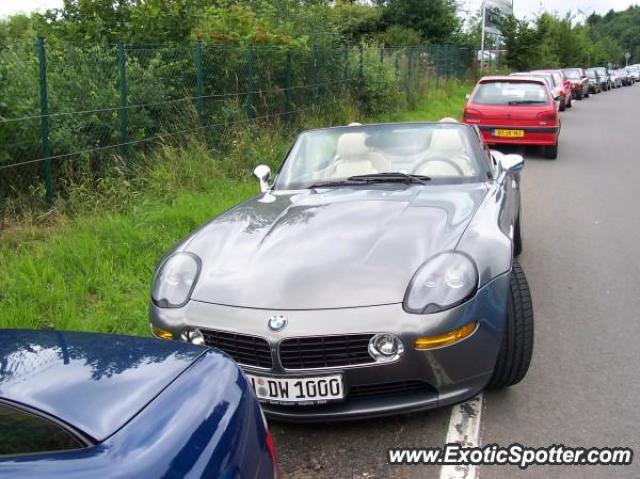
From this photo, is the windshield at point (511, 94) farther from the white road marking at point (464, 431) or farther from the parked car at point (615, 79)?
the parked car at point (615, 79)

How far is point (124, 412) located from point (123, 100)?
6.53 meters

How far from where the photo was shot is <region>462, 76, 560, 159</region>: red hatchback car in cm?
1214

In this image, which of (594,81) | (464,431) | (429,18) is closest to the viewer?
(464,431)

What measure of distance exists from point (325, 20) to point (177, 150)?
7906 millimetres

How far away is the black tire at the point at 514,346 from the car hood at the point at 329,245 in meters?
0.48

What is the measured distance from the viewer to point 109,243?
571 centimetres

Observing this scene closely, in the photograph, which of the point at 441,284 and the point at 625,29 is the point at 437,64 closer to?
the point at 441,284

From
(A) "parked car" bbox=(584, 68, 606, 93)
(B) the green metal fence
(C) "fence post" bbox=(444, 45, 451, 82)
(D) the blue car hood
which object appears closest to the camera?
(D) the blue car hood

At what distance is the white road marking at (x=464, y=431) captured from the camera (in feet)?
9.35

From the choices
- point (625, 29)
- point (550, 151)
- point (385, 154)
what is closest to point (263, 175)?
point (385, 154)

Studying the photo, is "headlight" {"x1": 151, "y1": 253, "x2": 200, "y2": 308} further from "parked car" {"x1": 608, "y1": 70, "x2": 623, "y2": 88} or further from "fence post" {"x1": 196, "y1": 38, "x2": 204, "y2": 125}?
"parked car" {"x1": 608, "y1": 70, "x2": 623, "y2": 88}

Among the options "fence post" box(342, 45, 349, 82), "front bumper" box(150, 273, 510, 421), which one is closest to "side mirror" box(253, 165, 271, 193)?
"front bumper" box(150, 273, 510, 421)

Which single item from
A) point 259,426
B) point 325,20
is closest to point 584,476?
point 259,426

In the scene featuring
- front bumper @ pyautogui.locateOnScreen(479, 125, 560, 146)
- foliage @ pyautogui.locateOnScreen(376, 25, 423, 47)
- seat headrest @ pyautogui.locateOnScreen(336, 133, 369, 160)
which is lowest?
front bumper @ pyautogui.locateOnScreen(479, 125, 560, 146)
